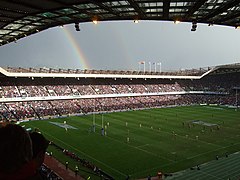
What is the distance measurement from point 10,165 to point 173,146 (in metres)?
33.4

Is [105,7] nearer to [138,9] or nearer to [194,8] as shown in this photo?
[138,9]

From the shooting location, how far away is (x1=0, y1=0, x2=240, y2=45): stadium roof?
12.1 metres

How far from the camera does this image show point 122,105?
7288cm

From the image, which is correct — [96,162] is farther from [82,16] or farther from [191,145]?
[82,16]

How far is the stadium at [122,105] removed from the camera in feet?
46.9

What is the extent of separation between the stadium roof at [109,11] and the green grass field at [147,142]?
14646 millimetres

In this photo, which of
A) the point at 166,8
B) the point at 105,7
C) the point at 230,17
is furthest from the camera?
the point at 230,17

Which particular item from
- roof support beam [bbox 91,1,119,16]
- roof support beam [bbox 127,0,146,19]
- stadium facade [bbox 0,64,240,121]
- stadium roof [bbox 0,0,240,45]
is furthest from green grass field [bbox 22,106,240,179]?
roof support beam [bbox 91,1,119,16]

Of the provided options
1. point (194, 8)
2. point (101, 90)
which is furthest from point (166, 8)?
point (101, 90)

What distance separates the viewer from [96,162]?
28.2m

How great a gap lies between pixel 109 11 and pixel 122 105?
5934 centimetres

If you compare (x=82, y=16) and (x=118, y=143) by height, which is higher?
(x=82, y=16)

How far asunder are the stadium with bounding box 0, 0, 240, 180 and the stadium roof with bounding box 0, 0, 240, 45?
5cm

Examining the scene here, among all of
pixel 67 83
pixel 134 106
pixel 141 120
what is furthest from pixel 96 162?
pixel 67 83
